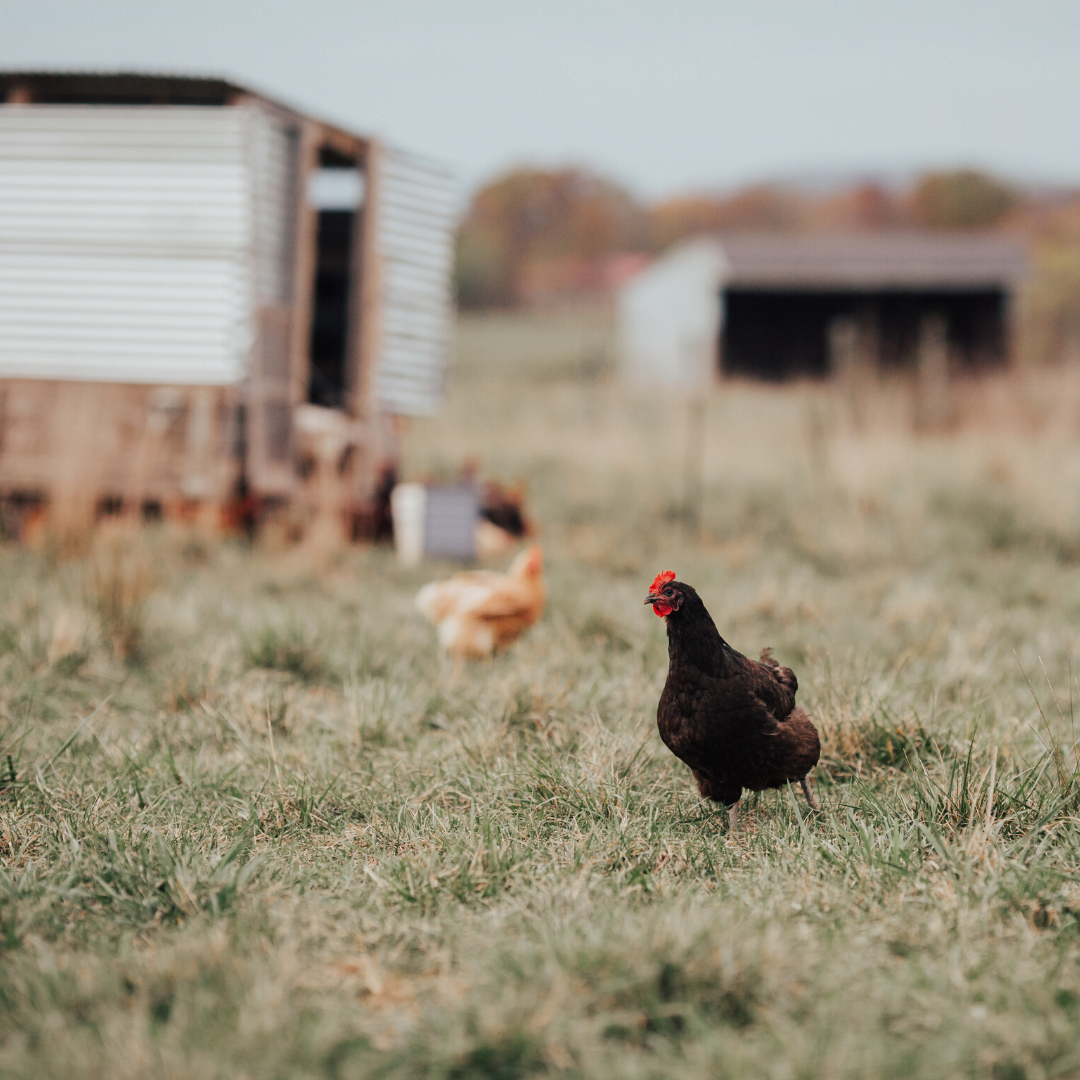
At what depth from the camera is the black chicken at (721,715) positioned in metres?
2.41

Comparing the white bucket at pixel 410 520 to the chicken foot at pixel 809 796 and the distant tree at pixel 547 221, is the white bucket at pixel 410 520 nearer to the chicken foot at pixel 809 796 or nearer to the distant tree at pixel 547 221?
the chicken foot at pixel 809 796

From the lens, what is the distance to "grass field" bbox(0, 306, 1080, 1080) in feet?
5.20

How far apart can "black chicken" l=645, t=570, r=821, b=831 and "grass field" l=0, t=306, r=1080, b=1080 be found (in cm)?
15

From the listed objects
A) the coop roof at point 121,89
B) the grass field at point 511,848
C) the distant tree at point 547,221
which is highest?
the distant tree at point 547,221

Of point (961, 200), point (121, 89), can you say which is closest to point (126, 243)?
point (121, 89)

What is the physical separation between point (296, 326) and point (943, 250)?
1755 centimetres

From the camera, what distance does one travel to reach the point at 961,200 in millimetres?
57750

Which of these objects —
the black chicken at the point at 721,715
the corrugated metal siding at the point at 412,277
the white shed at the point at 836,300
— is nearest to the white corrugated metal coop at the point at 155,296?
the corrugated metal siding at the point at 412,277

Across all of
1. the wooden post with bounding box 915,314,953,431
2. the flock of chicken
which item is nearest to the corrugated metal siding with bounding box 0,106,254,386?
the flock of chicken

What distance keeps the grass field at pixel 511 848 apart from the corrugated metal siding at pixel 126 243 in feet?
6.83

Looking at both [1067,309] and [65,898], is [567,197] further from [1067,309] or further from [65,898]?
[65,898]

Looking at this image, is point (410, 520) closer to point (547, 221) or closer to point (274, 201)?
point (274, 201)

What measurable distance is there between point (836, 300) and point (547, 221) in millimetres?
49928

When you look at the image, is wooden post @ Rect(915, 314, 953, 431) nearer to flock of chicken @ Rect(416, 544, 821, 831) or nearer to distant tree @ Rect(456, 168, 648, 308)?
flock of chicken @ Rect(416, 544, 821, 831)
